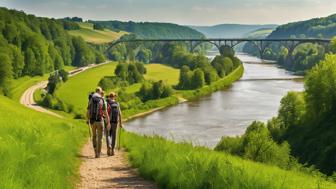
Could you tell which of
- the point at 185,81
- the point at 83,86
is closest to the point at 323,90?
the point at 185,81

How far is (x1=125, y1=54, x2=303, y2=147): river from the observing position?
60.4m

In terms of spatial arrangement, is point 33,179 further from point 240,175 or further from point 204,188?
point 240,175

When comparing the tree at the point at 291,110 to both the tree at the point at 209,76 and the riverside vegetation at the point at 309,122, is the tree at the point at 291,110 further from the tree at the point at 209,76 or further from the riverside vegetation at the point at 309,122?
the tree at the point at 209,76

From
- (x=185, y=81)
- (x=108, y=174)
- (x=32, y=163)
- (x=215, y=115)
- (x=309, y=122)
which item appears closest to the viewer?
(x=32, y=163)

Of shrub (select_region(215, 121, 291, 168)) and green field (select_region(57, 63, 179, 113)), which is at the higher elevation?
shrub (select_region(215, 121, 291, 168))

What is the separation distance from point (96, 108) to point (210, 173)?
6.75 metres

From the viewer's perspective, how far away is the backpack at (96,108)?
47.4 ft

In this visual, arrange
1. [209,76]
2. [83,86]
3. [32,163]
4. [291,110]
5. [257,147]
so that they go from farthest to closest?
1. [209,76]
2. [83,86]
3. [291,110]
4. [257,147]
5. [32,163]

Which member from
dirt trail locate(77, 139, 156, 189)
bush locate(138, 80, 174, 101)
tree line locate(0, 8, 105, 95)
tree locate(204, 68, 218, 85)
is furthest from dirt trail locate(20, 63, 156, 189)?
tree locate(204, 68, 218, 85)

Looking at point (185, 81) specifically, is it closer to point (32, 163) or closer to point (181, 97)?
point (181, 97)

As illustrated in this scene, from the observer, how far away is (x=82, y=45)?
175 metres

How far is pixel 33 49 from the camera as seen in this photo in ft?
366

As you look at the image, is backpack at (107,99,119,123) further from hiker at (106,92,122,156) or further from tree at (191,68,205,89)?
tree at (191,68,205,89)

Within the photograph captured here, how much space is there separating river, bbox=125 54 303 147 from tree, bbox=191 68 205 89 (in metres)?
5.38
